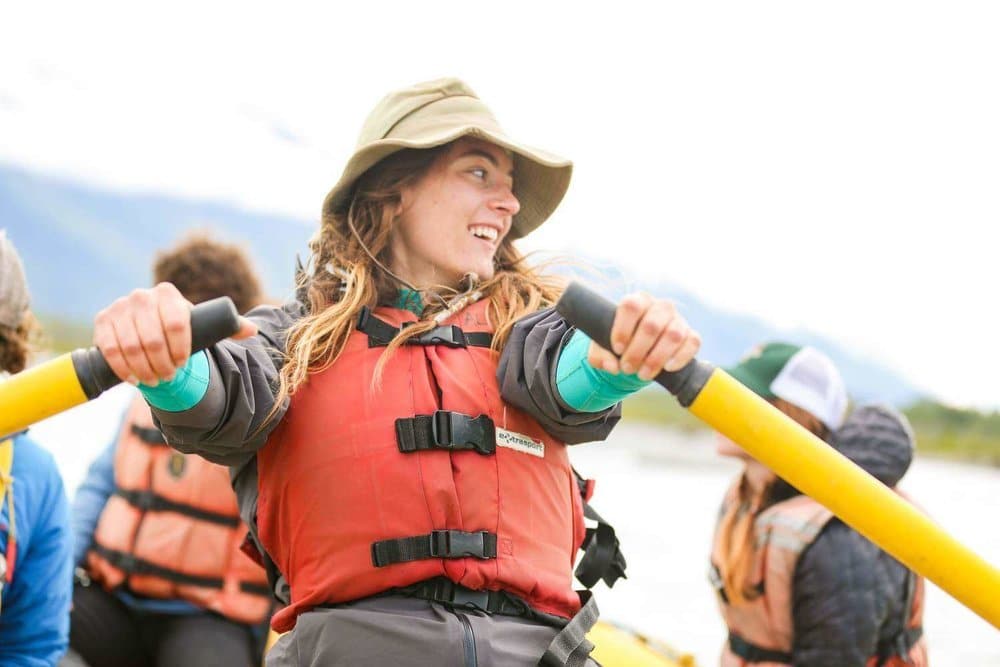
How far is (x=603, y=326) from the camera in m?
1.59

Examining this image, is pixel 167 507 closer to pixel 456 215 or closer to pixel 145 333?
pixel 456 215

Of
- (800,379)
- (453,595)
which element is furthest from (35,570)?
(800,379)

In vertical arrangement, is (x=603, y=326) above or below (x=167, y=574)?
above

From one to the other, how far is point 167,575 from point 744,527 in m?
1.96

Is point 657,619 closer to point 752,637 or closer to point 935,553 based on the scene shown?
point 752,637

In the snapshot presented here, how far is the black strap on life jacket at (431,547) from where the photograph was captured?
192cm

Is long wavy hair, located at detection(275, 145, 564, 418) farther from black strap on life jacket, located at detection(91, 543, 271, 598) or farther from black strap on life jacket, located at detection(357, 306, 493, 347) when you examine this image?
black strap on life jacket, located at detection(91, 543, 271, 598)

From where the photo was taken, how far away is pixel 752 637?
3.46 metres

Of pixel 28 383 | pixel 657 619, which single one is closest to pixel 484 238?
pixel 28 383

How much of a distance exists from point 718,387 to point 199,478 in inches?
92.2

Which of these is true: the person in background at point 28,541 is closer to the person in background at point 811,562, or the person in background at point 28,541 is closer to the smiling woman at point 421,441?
the smiling woman at point 421,441

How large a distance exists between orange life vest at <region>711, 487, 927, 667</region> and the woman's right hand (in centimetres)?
237

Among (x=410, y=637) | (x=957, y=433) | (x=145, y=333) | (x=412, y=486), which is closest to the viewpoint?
(x=145, y=333)

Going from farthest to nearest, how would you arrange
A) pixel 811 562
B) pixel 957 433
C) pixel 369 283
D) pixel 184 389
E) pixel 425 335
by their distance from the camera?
pixel 957 433, pixel 811 562, pixel 369 283, pixel 425 335, pixel 184 389
